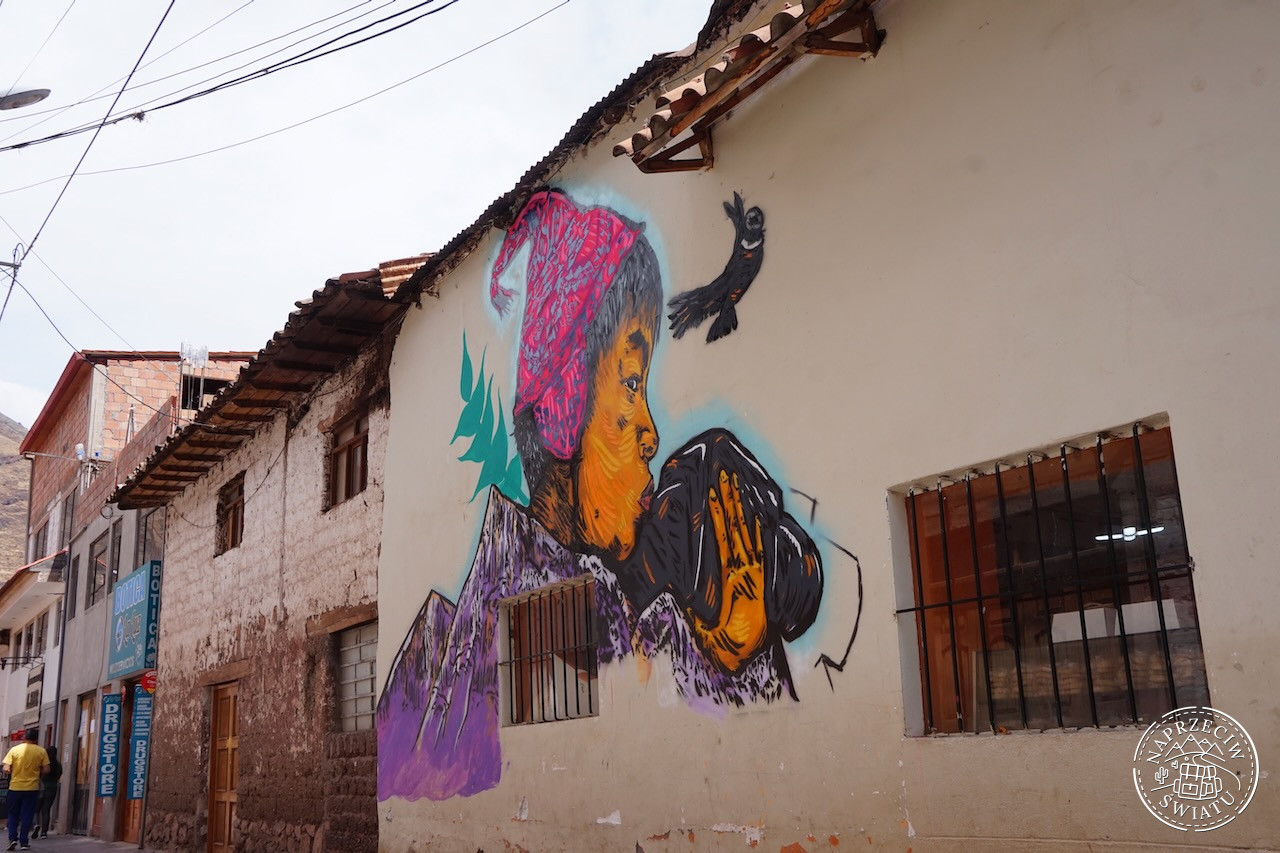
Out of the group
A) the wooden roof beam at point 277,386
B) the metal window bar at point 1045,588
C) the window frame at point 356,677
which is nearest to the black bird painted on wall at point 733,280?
the metal window bar at point 1045,588

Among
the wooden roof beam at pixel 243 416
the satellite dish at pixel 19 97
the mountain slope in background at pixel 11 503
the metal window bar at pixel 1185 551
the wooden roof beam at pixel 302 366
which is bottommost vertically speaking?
the metal window bar at pixel 1185 551

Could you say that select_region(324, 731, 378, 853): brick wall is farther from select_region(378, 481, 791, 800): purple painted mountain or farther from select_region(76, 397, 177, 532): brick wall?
select_region(76, 397, 177, 532): brick wall

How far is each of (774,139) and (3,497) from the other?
195 feet

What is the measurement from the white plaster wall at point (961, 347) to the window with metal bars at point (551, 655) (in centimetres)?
34

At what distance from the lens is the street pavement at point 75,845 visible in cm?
1556

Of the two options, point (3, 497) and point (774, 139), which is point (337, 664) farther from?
point (3, 497)

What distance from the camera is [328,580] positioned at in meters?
11.4

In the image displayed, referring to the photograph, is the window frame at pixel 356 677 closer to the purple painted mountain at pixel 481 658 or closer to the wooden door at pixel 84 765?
the purple painted mountain at pixel 481 658

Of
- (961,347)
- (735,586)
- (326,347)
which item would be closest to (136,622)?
(326,347)

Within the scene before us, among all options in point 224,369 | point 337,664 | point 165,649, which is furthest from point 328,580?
point 224,369

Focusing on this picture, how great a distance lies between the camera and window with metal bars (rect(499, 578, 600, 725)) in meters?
7.82

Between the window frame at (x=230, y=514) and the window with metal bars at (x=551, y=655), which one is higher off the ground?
the window frame at (x=230, y=514)

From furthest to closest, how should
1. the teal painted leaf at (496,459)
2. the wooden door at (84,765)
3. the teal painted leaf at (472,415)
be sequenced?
the wooden door at (84,765), the teal painted leaf at (472,415), the teal painted leaf at (496,459)

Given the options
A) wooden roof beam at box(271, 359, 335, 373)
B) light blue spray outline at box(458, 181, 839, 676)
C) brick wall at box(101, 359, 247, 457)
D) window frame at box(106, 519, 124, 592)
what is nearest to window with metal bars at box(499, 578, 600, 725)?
light blue spray outline at box(458, 181, 839, 676)
